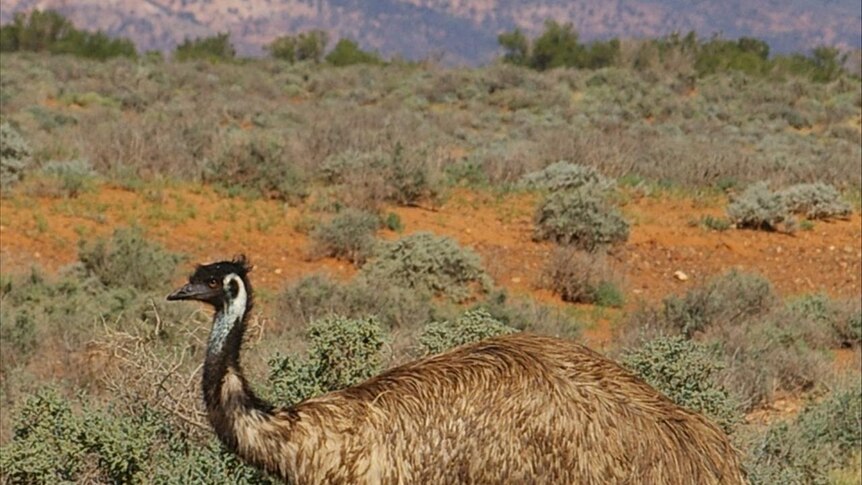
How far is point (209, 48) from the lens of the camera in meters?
47.1

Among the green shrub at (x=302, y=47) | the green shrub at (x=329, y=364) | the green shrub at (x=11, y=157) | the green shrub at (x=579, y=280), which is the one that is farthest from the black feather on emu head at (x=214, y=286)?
the green shrub at (x=302, y=47)

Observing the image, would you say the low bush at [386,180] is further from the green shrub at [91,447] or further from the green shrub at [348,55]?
the green shrub at [348,55]

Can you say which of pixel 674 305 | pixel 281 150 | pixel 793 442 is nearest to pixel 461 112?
pixel 281 150

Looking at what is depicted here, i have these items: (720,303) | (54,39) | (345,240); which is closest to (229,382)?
(720,303)

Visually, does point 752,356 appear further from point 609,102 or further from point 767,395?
point 609,102

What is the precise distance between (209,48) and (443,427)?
4533 centimetres

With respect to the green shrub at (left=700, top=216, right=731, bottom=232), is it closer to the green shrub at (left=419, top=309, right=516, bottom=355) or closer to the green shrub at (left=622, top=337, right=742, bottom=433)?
the green shrub at (left=622, top=337, right=742, bottom=433)

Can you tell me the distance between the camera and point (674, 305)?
405 inches

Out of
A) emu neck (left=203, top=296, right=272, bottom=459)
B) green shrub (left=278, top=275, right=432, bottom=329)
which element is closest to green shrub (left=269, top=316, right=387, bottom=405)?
emu neck (left=203, top=296, right=272, bottom=459)

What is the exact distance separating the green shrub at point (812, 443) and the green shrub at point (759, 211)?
716 centimetres

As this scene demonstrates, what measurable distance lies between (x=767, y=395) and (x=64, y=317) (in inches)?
217

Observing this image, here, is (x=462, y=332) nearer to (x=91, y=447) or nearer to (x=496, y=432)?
(x=91, y=447)

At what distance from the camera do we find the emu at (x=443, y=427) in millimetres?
3621

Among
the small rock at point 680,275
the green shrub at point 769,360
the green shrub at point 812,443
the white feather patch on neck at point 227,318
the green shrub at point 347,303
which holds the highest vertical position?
the white feather patch on neck at point 227,318
